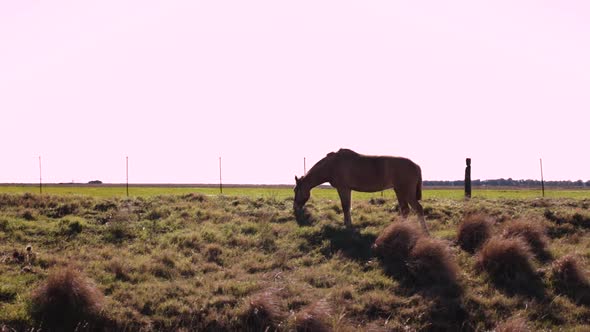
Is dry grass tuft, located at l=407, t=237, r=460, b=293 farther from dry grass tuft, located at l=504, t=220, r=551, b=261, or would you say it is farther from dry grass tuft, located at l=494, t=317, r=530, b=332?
dry grass tuft, located at l=504, t=220, r=551, b=261

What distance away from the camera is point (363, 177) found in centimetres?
1722

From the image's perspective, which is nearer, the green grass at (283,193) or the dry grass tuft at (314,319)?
the dry grass tuft at (314,319)

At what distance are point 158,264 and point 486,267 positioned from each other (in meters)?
7.06

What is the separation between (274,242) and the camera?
48.5 ft

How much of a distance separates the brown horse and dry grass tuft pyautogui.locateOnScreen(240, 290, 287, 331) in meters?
5.90

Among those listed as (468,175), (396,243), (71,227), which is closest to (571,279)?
(396,243)

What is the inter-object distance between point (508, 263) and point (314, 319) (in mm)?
4806

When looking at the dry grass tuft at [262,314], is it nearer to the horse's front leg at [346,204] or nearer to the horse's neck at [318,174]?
the horse's front leg at [346,204]

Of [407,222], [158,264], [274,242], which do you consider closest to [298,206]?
[274,242]

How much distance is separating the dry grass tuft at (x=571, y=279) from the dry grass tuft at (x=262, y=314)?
19.0ft

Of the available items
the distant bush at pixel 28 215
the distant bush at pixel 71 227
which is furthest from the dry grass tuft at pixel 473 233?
the distant bush at pixel 28 215

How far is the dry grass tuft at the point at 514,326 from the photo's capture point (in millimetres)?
10125

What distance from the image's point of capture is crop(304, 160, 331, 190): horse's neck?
1812 centimetres

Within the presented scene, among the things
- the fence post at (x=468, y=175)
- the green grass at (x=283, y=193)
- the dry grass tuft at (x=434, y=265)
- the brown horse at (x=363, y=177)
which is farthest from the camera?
the green grass at (x=283, y=193)
